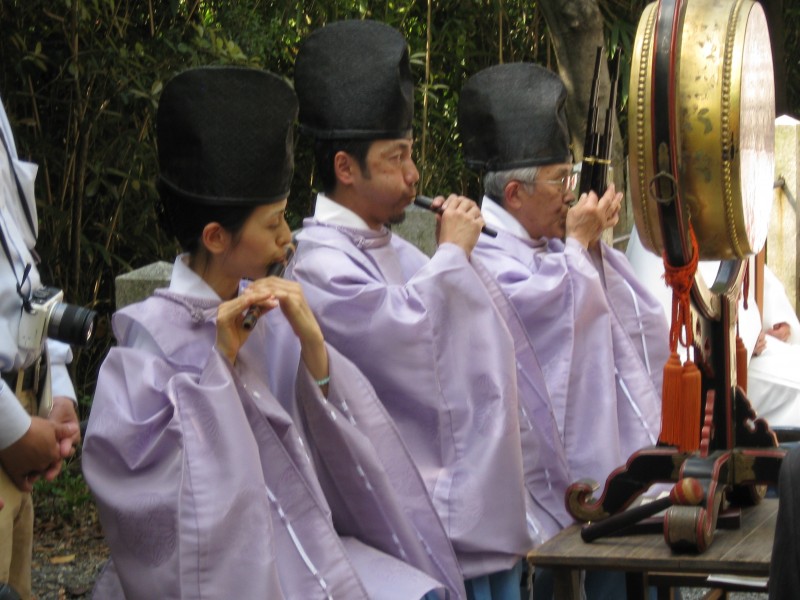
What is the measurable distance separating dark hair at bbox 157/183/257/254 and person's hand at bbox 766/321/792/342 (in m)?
2.62

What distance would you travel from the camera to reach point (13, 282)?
9.49 feet

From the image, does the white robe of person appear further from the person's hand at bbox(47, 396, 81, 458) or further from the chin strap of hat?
the person's hand at bbox(47, 396, 81, 458)

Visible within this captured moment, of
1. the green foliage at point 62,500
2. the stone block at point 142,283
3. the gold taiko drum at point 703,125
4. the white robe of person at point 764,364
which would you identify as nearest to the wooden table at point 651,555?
the gold taiko drum at point 703,125

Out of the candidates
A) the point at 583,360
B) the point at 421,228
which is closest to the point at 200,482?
the point at 583,360

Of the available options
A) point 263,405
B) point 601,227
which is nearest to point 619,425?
point 601,227

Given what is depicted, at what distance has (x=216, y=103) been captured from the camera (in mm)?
2949

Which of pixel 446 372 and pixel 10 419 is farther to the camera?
pixel 446 372

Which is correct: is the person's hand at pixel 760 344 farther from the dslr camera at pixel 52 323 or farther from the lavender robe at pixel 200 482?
the dslr camera at pixel 52 323

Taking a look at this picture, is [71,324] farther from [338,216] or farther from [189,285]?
[338,216]

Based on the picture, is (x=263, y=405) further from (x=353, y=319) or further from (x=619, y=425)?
(x=619, y=425)

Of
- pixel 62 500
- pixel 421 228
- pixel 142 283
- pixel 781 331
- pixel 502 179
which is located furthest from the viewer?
pixel 62 500

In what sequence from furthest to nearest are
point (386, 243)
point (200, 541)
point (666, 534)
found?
point (386, 243)
point (666, 534)
point (200, 541)

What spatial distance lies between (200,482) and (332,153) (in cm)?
117

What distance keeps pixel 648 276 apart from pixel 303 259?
1652 millimetres
